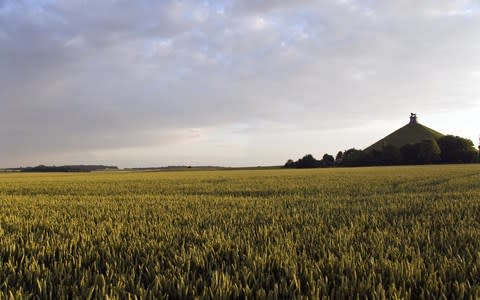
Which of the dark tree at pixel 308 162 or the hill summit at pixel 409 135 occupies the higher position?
the hill summit at pixel 409 135

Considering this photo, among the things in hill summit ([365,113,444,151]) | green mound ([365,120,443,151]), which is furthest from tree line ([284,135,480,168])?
green mound ([365,120,443,151])

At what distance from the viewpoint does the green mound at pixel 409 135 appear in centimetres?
14638

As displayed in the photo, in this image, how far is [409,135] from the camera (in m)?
155

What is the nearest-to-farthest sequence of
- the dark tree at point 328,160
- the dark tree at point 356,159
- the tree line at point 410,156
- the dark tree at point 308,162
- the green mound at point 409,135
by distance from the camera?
the tree line at point 410,156, the dark tree at point 356,159, the dark tree at point 308,162, the dark tree at point 328,160, the green mound at point 409,135

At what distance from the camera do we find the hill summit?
479 ft

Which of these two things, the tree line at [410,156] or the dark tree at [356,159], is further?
the dark tree at [356,159]

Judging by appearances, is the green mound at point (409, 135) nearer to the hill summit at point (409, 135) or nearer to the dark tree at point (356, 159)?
the hill summit at point (409, 135)

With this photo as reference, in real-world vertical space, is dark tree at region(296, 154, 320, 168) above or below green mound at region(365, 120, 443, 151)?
below

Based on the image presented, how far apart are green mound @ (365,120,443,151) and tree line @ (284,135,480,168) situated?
33.0 meters

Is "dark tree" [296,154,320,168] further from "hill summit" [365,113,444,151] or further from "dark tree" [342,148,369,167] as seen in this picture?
"hill summit" [365,113,444,151]

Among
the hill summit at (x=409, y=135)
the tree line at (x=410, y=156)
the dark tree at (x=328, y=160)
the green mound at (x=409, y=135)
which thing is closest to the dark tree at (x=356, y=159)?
the tree line at (x=410, y=156)

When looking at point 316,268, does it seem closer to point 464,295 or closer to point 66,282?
point 464,295

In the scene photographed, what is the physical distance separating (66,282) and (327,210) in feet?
23.1

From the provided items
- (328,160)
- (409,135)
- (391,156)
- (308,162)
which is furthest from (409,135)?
(308,162)
